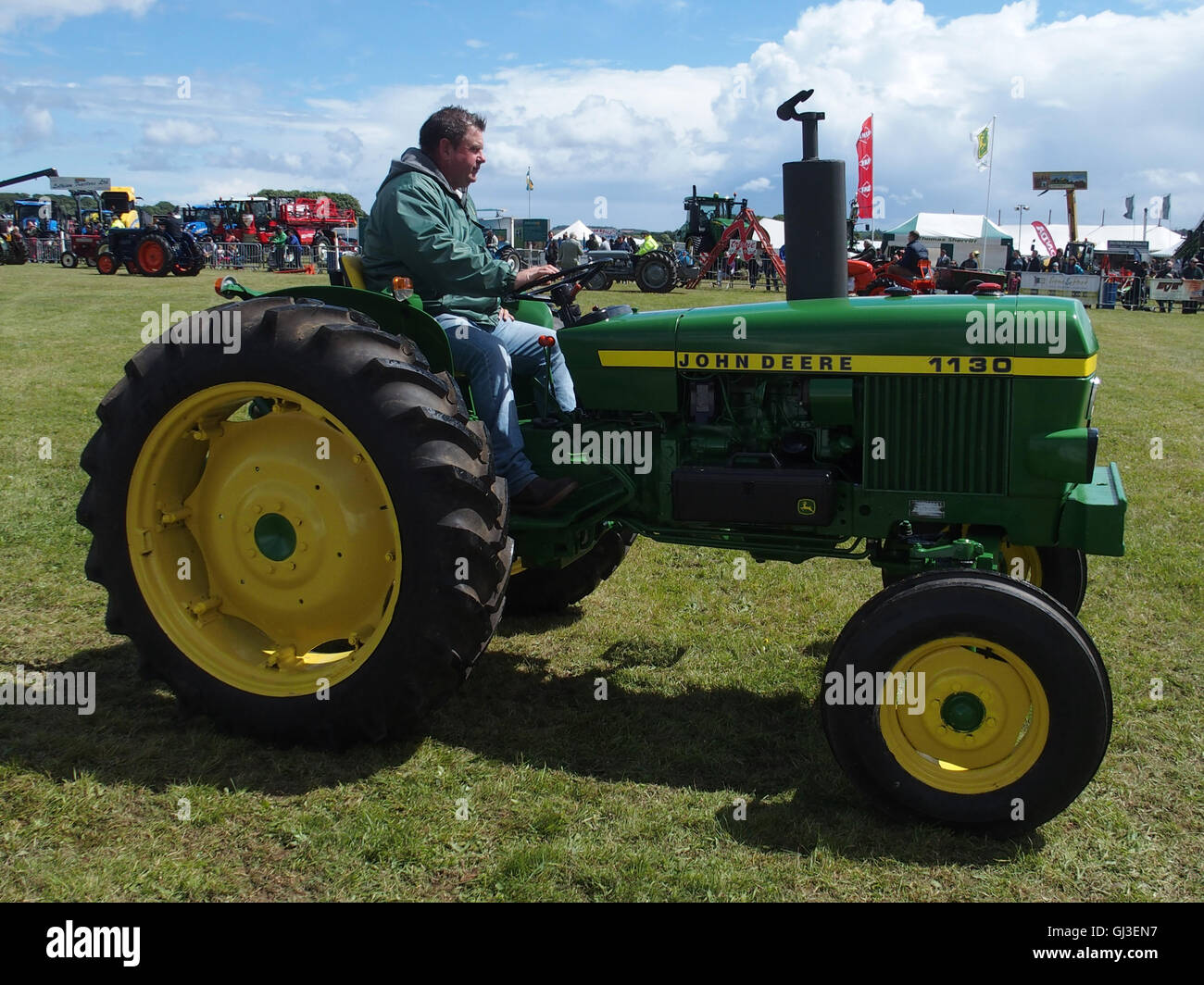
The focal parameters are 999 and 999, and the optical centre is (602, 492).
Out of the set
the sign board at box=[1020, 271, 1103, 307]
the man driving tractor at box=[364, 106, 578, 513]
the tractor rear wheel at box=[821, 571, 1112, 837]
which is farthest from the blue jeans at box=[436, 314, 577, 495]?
the sign board at box=[1020, 271, 1103, 307]

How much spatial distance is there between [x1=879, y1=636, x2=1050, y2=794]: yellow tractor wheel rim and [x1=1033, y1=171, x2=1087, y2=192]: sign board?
42283mm

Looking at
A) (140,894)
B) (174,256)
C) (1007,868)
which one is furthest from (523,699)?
(174,256)

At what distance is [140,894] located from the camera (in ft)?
9.23

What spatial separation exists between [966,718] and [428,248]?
A: 2591 millimetres

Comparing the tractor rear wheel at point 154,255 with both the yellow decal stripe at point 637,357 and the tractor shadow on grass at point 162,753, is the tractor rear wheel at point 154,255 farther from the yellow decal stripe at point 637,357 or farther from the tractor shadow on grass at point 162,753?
the yellow decal stripe at point 637,357

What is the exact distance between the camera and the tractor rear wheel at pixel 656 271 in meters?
24.5

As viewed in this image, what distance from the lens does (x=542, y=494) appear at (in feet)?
12.9

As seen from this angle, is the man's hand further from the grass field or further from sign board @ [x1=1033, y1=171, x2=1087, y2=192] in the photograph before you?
sign board @ [x1=1033, y1=171, x2=1087, y2=192]

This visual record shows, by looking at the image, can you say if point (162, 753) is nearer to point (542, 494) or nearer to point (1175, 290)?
point (542, 494)

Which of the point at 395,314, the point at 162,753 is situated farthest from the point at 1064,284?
the point at 162,753

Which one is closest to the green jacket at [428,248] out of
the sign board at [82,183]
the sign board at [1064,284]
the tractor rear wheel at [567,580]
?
the tractor rear wheel at [567,580]

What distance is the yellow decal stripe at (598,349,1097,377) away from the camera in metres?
3.41

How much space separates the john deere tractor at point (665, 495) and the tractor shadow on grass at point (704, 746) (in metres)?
0.16
